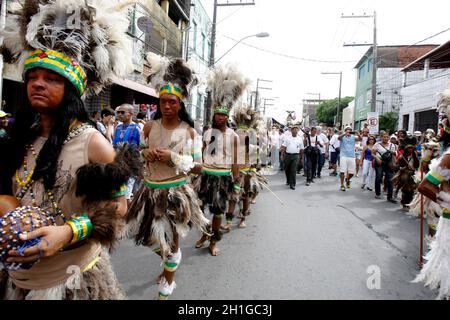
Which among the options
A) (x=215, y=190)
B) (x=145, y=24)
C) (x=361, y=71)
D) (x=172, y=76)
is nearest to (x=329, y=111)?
(x=361, y=71)

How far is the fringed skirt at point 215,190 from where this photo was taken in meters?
5.00

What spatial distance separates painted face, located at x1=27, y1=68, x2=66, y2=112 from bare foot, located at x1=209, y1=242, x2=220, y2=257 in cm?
360

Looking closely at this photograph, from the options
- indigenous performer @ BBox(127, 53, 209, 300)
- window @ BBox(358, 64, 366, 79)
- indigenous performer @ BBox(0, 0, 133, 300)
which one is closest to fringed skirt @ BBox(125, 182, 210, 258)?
indigenous performer @ BBox(127, 53, 209, 300)

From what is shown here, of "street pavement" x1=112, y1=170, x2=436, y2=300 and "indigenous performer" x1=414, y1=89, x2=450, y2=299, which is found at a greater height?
"indigenous performer" x1=414, y1=89, x2=450, y2=299

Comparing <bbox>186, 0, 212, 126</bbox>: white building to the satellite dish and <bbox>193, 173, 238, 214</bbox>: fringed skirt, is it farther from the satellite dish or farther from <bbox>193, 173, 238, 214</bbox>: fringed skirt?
<bbox>193, 173, 238, 214</bbox>: fringed skirt

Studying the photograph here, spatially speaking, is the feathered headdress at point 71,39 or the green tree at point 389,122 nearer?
the feathered headdress at point 71,39

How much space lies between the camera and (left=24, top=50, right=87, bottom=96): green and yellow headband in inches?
61.6

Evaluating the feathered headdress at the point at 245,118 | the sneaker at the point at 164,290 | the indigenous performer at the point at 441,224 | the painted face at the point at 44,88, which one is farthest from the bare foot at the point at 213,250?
the feathered headdress at the point at 245,118

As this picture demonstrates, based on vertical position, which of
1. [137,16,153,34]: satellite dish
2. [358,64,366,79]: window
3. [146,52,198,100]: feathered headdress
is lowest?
[146,52,198,100]: feathered headdress

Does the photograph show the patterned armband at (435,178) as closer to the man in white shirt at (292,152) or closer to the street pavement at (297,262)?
the street pavement at (297,262)

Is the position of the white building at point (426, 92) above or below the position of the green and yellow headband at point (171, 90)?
above

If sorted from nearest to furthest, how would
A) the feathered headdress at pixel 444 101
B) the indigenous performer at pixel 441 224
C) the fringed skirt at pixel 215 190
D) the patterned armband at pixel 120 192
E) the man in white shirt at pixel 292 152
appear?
1. the patterned armband at pixel 120 192
2. the indigenous performer at pixel 441 224
3. the feathered headdress at pixel 444 101
4. the fringed skirt at pixel 215 190
5. the man in white shirt at pixel 292 152

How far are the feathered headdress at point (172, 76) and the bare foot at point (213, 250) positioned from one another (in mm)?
2279

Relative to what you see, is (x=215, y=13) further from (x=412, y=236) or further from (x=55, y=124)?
(x=55, y=124)
